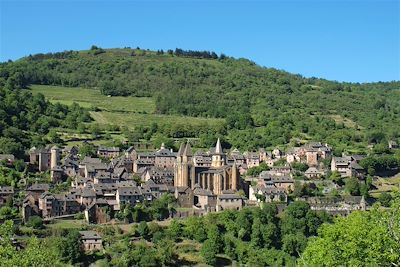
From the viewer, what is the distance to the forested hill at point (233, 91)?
108m

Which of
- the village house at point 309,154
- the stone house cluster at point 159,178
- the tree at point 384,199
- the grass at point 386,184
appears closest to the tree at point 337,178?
the stone house cluster at point 159,178

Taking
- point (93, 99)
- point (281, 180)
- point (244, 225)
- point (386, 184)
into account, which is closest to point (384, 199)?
point (386, 184)

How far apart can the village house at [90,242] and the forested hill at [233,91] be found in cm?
4103

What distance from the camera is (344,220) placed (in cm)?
3039

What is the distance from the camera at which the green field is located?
367ft

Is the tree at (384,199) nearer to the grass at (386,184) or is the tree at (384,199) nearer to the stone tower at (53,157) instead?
the grass at (386,184)

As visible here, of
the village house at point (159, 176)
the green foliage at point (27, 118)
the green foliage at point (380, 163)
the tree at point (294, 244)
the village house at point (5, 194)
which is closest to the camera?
the tree at point (294, 244)

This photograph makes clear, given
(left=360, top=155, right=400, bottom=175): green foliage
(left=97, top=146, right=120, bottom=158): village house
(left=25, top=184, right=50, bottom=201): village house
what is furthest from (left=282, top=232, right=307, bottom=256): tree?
(left=97, top=146, right=120, bottom=158): village house

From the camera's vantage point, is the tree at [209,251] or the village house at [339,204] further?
the village house at [339,204]

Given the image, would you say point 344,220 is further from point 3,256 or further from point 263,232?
point 263,232

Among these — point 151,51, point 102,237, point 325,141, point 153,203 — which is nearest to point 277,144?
point 325,141

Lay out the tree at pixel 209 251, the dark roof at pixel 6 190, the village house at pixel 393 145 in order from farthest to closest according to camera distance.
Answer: the village house at pixel 393 145 < the dark roof at pixel 6 190 < the tree at pixel 209 251

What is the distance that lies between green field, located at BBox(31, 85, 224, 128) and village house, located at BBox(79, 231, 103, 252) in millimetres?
48867

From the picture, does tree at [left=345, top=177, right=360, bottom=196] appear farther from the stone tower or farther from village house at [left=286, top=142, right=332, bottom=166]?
the stone tower
